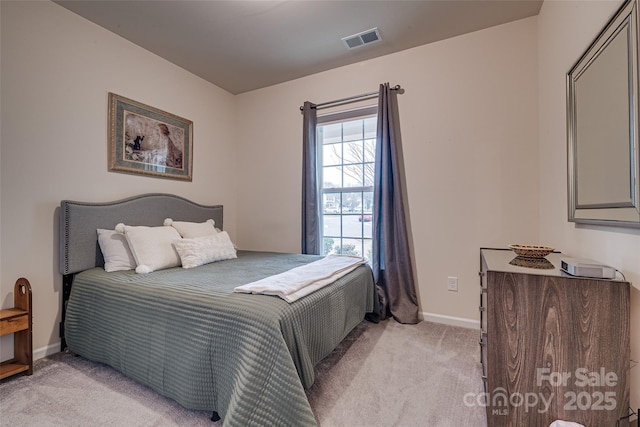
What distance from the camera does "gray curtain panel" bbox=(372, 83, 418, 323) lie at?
8.58ft

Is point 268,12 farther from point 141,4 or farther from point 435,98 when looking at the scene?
point 435,98

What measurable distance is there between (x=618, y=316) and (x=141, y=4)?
330 cm

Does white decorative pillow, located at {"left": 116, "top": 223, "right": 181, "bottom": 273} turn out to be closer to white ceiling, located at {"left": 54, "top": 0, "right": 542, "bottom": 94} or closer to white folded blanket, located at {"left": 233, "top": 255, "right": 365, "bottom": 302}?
white folded blanket, located at {"left": 233, "top": 255, "right": 365, "bottom": 302}

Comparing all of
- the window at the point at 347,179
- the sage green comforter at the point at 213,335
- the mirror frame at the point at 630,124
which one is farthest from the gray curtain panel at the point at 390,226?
the mirror frame at the point at 630,124

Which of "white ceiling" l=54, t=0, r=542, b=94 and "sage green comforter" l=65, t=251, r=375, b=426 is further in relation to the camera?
"white ceiling" l=54, t=0, r=542, b=94

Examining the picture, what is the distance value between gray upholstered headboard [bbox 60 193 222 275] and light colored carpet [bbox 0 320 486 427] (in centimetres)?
71

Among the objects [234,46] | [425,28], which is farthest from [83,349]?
[425,28]

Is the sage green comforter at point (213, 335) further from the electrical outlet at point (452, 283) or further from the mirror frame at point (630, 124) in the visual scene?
the mirror frame at point (630, 124)

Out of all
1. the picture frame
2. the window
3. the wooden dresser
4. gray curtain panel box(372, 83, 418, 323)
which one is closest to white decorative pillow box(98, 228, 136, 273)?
the picture frame

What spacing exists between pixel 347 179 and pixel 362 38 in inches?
53.2

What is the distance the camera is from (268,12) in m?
2.20

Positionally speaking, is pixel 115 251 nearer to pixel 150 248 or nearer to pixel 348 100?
pixel 150 248

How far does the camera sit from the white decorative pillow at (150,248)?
2.13 meters

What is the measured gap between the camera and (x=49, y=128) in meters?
2.06
